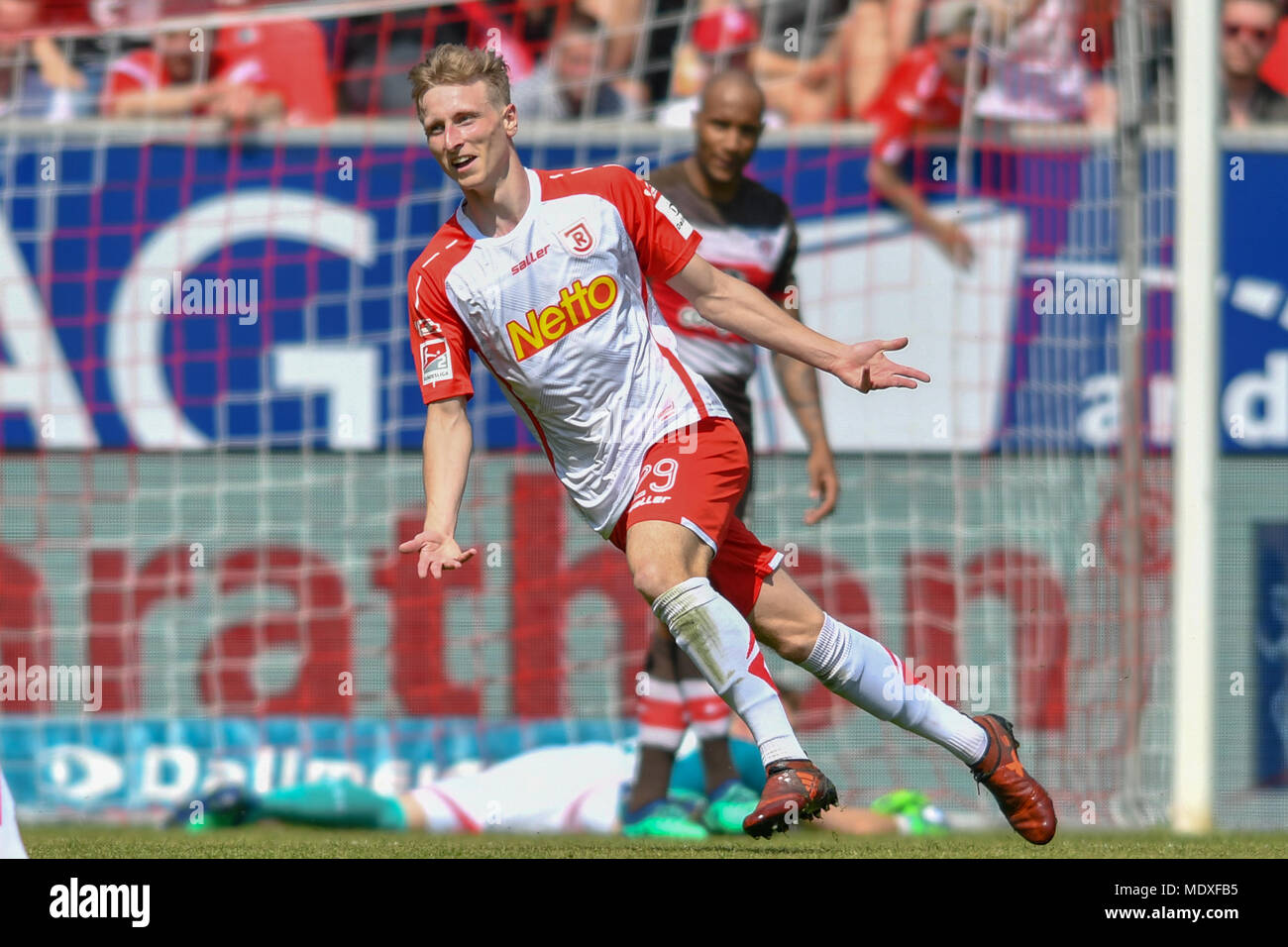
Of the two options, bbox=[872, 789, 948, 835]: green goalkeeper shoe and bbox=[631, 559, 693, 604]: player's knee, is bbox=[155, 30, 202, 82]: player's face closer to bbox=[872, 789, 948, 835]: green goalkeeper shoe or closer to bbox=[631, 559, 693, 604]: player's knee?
bbox=[872, 789, 948, 835]: green goalkeeper shoe

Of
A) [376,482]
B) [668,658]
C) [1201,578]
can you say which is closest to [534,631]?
[376,482]

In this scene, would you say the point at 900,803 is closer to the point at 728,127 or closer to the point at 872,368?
the point at 728,127

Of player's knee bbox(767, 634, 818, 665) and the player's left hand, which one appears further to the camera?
the player's left hand

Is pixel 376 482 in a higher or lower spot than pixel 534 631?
higher

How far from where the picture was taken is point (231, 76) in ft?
24.6

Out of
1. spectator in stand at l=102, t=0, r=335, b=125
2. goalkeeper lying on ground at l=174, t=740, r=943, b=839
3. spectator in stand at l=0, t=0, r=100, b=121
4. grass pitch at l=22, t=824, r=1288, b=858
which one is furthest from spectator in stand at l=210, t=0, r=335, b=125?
grass pitch at l=22, t=824, r=1288, b=858

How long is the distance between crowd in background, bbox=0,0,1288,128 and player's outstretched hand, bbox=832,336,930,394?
3.26 metres

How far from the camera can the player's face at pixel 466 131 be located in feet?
13.7

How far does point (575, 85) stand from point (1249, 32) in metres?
3.11

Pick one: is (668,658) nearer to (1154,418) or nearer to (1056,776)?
(1056,776)

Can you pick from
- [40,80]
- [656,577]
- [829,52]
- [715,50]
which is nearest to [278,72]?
[40,80]

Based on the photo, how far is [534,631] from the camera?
7277mm

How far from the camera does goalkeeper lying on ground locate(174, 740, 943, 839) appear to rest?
6.16 m

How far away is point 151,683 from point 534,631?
5.17 feet
